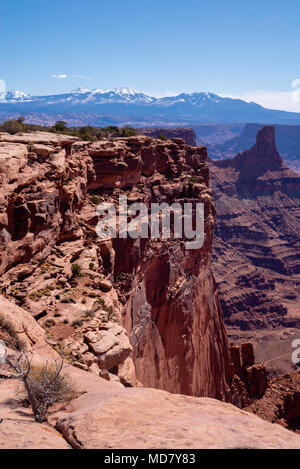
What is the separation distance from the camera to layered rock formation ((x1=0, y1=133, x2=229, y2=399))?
12.7m

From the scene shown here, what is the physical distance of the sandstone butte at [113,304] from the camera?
17.7 feet

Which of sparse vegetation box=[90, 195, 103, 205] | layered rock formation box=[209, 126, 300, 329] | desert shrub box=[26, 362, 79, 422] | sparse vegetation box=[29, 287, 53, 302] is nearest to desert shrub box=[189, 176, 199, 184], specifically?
sparse vegetation box=[90, 195, 103, 205]

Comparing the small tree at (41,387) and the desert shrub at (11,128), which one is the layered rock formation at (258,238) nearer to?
the desert shrub at (11,128)

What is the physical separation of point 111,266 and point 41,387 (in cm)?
1375

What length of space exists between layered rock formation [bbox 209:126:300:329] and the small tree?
65.9 meters

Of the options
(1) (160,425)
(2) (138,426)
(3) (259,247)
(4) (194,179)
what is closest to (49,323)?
(2) (138,426)

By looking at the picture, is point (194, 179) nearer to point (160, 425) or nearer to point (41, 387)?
point (41, 387)

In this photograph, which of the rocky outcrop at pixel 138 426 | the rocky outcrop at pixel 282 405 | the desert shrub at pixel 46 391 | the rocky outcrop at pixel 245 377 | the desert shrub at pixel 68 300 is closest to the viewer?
the rocky outcrop at pixel 138 426

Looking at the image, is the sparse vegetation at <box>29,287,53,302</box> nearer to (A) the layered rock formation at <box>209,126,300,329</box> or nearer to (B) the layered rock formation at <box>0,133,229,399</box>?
(B) the layered rock formation at <box>0,133,229,399</box>

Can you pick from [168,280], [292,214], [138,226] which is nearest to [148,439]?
[138,226]

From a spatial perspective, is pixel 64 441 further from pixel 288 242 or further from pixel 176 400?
pixel 288 242

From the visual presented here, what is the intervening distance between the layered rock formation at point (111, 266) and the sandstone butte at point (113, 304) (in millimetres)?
66

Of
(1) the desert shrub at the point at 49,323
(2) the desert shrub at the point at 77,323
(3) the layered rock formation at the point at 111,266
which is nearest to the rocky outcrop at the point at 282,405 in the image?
(3) the layered rock formation at the point at 111,266

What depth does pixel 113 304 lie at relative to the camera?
603 inches
